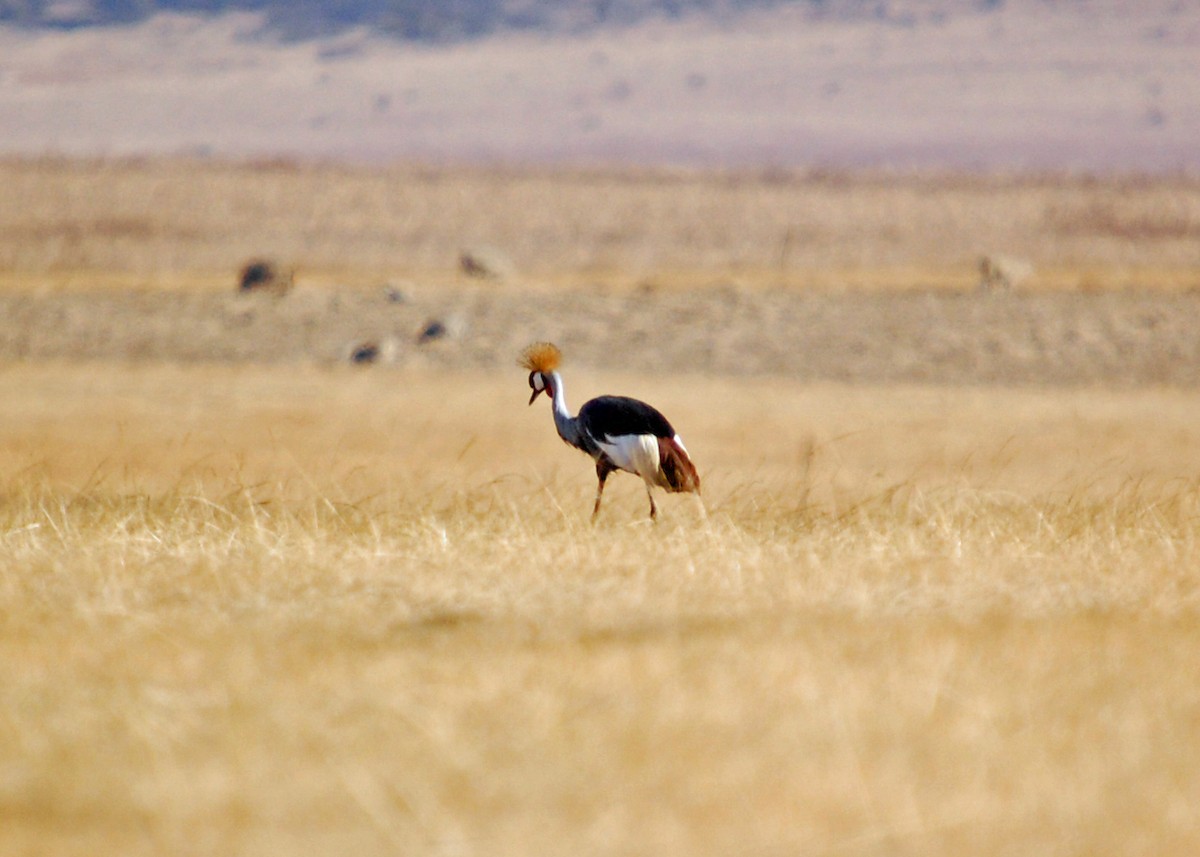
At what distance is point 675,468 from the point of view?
793 cm

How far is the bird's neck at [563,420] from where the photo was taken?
8.45 meters

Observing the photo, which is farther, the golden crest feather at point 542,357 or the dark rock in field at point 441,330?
the dark rock in field at point 441,330

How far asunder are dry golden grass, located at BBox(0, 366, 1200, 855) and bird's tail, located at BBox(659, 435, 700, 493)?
493 millimetres

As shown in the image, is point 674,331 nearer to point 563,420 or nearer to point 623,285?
point 623,285

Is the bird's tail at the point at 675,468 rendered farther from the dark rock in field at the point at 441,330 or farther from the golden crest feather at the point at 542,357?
the dark rock in field at the point at 441,330

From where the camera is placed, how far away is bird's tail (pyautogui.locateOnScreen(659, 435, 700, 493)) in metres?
7.89

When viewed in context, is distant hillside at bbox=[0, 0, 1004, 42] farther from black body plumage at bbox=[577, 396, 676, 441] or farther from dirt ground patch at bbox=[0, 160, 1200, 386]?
black body plumage at bbox=[577, 396, 676, 441]

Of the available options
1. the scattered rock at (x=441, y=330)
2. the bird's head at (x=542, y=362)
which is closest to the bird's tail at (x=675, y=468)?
the bird's head at (x=542, y=362)

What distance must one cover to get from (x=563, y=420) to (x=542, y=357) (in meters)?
0.36

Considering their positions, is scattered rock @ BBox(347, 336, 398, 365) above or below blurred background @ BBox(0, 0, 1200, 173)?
above

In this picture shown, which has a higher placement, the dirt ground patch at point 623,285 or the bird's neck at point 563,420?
the bird's neck at point 563,420

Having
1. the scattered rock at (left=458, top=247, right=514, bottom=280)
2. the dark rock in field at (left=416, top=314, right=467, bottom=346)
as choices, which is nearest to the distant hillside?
the scattered rock at (left=458, top=247, right=514, bottom=280)

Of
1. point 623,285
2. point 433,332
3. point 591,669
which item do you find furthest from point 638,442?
point 623,285

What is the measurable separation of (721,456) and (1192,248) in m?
30.8
